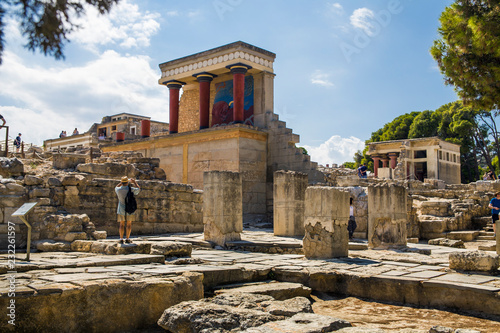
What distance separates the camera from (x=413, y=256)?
28.0 ft

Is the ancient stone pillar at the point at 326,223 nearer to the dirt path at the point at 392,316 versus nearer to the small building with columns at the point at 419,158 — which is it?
the dirt path at the point at 392,316

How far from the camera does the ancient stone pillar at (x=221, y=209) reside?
10.2 metres

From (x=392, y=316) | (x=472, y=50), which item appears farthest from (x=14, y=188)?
(x=472, y=50)

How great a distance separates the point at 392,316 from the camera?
543 cm

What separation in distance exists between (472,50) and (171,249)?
26.1ft

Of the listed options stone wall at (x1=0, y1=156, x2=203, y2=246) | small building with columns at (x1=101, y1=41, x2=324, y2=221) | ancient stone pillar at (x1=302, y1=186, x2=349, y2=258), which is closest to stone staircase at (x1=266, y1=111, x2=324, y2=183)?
small building with columns at (x1=101, y1=41, x2=324, y2=221)

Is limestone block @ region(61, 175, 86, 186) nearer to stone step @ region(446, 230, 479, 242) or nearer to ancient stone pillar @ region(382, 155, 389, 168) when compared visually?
stone step @ region(446, 230, 479, 242)

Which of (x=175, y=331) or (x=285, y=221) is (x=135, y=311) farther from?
(x=285, y=221)

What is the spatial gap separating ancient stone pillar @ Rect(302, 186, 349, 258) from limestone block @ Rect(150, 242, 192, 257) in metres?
2.32

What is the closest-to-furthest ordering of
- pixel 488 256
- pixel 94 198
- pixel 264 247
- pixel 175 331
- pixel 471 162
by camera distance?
pixel 175 331 → pixel 488 256 → pixel 264 247 → pixel 94 198 → pixel 471 162

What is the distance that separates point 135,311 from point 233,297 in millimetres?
1048

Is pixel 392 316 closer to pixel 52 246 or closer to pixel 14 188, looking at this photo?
pixel 52 246

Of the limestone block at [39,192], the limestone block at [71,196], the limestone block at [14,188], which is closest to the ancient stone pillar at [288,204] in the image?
the limestone block at [71,196]

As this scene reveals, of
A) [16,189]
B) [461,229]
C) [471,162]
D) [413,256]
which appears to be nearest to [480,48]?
[413,256]
